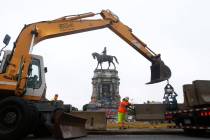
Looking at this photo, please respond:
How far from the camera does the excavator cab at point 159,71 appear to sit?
585 inches

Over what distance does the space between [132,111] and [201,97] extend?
6097 mm

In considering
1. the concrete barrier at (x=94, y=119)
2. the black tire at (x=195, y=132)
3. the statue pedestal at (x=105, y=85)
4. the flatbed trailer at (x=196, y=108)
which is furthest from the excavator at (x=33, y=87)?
the statue pedestal at (x=105, y=85)

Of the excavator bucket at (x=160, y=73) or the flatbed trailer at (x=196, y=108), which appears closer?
the flatbed trailer at (x=196, y=108)

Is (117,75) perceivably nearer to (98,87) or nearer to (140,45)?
(98,87)

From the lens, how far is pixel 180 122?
46.0ft

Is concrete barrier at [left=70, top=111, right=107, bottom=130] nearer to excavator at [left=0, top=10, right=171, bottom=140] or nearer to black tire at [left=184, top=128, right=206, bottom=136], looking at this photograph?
excavator at [left=0, top=10, right=171, bottom=140]

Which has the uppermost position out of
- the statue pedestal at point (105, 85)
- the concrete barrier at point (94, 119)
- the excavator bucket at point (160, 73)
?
the statue pedestal at point (105, 85)

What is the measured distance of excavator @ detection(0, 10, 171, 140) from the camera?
9.87 metres

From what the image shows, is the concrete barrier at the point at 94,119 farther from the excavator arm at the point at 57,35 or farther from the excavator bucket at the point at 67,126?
the excavator bucket at the point at 67,126

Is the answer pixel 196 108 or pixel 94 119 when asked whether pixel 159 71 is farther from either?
pixel 94 119

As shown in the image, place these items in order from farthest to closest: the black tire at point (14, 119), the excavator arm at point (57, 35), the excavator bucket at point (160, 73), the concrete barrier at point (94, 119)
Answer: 1. the concrete barrier at point (94, 119)
2. the excavator bucket at point (160, 73)
3. the excavator arm at point (57, 35)
4. the black tire at point (14, 119)

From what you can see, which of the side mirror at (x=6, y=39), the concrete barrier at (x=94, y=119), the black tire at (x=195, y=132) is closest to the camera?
the side mirror at (x=6, y=39)

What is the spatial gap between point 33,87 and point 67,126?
1.73m

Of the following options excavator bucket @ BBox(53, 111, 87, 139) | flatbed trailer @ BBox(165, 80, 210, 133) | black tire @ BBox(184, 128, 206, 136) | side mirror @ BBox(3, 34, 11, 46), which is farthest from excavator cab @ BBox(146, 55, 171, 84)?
side mirror @ BBox(3, 34, 11, 46)
